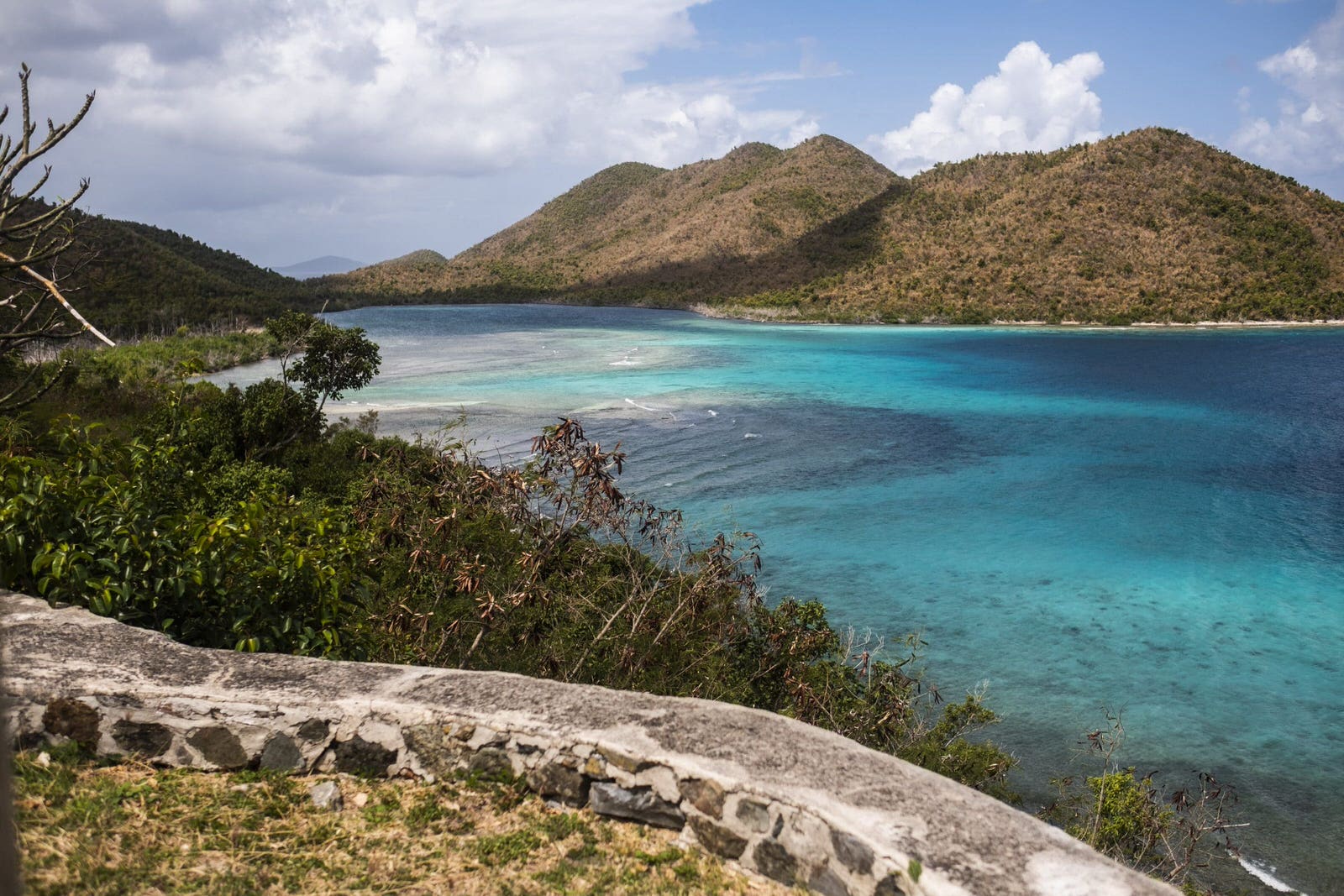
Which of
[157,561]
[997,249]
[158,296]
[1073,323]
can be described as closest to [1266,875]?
[157,561]

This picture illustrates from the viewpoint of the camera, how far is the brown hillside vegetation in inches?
3041

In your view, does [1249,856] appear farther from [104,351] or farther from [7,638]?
[104,351]

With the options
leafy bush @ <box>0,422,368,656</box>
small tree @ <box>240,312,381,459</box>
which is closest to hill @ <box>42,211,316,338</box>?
small tree @ <box>240,312,381,459</box>

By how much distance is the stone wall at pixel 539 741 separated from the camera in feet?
12.2

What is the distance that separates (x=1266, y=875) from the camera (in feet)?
27.1

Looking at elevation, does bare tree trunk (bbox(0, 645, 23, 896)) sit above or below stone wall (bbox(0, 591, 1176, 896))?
above

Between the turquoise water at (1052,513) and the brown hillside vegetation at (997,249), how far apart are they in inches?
1188

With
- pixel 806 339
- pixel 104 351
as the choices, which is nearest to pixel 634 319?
pixel 806 339

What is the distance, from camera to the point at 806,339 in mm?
65438

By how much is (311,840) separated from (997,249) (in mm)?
90566

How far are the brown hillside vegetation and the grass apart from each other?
7856 cm

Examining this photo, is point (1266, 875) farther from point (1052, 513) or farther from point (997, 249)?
point (997, 249)

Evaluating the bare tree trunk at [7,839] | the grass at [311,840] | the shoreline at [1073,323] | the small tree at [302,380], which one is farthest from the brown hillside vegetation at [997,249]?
the bare tree trunk at [7,839]

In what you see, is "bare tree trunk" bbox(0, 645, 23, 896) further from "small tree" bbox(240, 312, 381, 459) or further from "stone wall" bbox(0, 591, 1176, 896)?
"small tree" bbox(240, 312, 381, 459)
